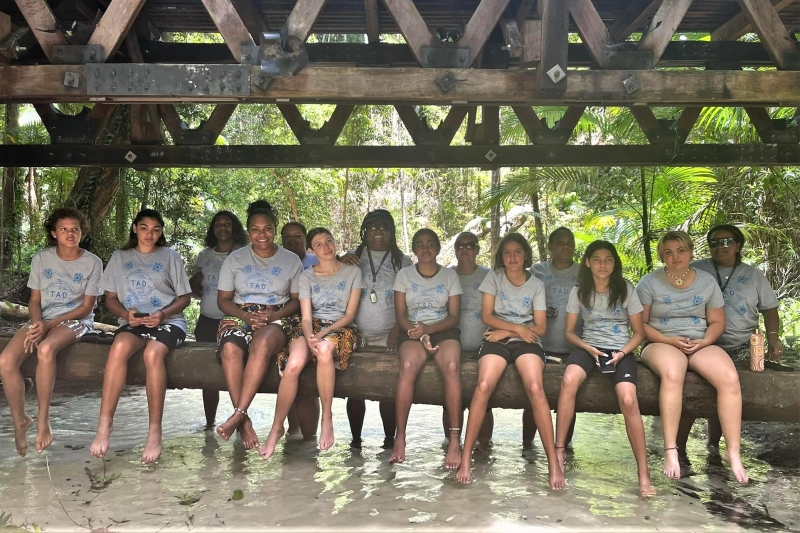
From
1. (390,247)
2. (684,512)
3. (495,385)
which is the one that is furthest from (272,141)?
(684,512)

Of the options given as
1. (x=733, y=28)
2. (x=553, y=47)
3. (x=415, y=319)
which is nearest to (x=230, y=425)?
(x=415, y=319)

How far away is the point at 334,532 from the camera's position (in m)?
4.14

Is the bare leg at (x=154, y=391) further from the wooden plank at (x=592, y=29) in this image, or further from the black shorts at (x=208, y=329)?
the wooden plank at (x=592, y=29)

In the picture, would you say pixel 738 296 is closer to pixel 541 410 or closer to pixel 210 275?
pixel 541 410

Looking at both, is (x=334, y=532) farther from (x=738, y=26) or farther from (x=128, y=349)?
(x=738, y=26)

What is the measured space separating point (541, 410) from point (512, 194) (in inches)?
184

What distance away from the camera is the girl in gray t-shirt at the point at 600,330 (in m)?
4.86

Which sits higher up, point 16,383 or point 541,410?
point 16,383

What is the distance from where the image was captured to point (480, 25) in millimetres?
4148

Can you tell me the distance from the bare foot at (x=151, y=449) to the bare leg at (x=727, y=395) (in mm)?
3919

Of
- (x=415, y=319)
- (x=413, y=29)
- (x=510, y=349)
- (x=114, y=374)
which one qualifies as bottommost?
(x=114, y=374)

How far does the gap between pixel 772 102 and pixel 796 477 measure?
292 cm

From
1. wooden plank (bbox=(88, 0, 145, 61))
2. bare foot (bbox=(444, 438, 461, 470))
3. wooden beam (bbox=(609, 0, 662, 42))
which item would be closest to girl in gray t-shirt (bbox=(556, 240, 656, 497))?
bare foot (bbox=(444, 438, 461, 470))

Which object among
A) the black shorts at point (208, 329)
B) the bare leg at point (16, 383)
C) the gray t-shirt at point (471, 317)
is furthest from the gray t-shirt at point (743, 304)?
the bare leg at point (16, 383)
